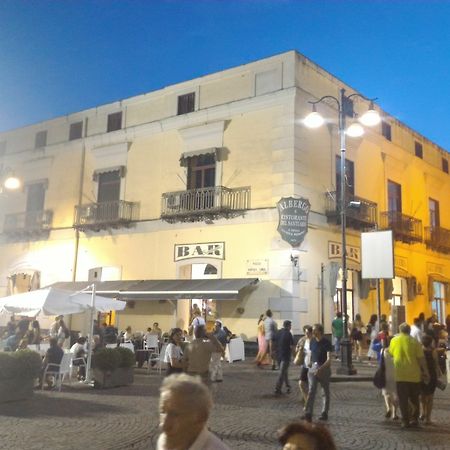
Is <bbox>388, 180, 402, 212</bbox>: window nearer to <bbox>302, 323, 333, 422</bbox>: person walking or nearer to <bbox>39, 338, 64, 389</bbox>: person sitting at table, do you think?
<bbox>302, 323, 333, 422</bbox>: person walking

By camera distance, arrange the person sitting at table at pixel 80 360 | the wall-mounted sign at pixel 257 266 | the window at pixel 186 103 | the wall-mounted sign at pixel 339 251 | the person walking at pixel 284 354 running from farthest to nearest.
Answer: the window at pixel 186 103 < the wall-mounted sign at pixel 339 251 < the wall-mounted sign at pixel 257 266 < the person sitting at table at pixel 80 360 < the person walking at pixel 284 354

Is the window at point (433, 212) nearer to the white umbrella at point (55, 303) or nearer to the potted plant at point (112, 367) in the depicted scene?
the white umbrella at point (55, 303)

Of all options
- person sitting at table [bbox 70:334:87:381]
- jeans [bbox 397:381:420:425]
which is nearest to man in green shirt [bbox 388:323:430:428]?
jeans [bbox 397:381:420:425]

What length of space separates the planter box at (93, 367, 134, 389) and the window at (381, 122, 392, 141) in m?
16.8

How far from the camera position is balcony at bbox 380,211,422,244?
23.3 m

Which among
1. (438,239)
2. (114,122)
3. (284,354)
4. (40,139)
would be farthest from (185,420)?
(40,139)

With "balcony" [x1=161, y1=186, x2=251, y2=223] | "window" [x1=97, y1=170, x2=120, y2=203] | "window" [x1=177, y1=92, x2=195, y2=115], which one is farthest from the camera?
"window" [x1=97, y1=170, x2=120, y2=203]

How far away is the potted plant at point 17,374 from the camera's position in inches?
407

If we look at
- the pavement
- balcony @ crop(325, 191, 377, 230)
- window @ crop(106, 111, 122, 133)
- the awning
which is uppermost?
window @ crop(106, 111, 122, 133)

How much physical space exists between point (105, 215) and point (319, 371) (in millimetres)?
16316

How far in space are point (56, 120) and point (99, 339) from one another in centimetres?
1506

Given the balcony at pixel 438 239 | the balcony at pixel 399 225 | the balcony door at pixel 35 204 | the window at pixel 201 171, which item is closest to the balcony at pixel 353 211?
the balcony at pixel 399 225

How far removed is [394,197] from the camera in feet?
82.4

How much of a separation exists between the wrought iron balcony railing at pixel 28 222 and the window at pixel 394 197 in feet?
51.8
